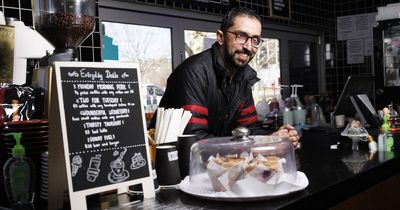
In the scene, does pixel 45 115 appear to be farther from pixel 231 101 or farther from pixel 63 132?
pixel 231 101

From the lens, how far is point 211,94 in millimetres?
2221

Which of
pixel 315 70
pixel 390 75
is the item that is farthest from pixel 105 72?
pixel 315 70

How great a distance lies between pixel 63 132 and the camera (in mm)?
1052

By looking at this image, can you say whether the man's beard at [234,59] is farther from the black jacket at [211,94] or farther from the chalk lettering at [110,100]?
the chalk lettering at [110,100]

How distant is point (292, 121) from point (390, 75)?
54.0 inches

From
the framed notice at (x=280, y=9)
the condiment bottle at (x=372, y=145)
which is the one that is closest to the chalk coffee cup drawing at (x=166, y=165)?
the condiment bottle at (x=372, y=145)

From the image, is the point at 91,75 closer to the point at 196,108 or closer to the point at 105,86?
the point at 105,86

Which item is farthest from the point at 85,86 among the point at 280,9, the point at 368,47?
the point at 368,47

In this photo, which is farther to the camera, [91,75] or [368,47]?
[368,47]

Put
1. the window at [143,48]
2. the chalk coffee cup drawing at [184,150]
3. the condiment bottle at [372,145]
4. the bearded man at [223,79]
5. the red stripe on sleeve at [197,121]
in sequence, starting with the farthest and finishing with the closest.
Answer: the window at [143,48], the bearded man at [223,79], the condiment bottle at [372,145], the red stripe on sleeve at [197,121], the chalk coffee cup drawing at [184,150]

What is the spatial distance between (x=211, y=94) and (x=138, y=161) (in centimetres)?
108

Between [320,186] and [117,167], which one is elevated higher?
[117,167]

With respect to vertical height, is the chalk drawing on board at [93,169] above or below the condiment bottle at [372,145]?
above

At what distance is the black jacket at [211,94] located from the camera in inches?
79.6
